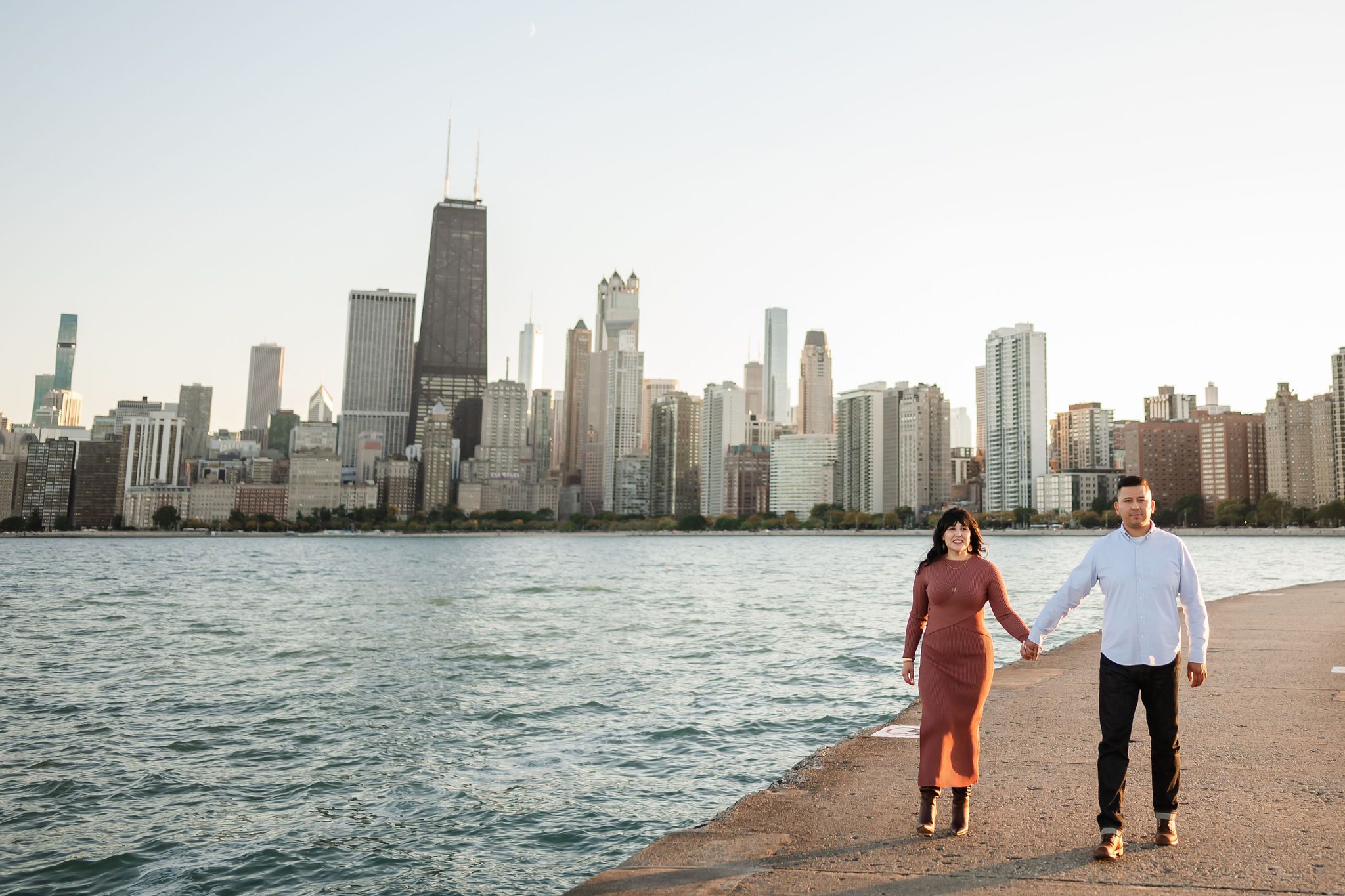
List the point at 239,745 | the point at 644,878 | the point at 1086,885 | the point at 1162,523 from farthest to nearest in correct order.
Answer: the point at 1162,523
the point at 239,745
the point at 644,878
the point at 1086,885

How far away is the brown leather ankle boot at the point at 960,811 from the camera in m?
6.27

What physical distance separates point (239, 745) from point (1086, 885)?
37.1ft

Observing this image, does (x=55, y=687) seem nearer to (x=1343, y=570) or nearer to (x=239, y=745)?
(x=239, y=745)

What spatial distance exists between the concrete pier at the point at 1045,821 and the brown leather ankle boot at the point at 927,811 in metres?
0.07

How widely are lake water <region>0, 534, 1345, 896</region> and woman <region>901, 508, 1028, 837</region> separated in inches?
71.4

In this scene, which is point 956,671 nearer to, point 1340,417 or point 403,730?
point 403,730

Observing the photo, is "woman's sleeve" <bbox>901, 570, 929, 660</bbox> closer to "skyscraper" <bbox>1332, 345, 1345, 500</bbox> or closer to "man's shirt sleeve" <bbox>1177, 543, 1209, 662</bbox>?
"man's shirt sleeve" <bbox>1177, 543, 1209, 662</bbox>

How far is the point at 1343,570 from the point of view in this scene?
57.0m

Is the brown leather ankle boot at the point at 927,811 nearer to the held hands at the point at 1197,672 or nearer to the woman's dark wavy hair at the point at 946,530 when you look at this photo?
the woman's dark wavy hair at the point at 946,530

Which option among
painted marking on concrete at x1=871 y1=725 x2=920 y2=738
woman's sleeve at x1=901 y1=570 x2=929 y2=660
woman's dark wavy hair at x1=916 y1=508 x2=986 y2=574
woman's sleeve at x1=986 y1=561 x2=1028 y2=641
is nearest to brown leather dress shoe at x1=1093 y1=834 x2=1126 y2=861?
woman's sleeve at x1=986 y1=561 x2=1028 y2=641

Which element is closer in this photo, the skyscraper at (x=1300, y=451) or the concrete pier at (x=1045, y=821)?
the concrete pier at (x=1045, y=821)

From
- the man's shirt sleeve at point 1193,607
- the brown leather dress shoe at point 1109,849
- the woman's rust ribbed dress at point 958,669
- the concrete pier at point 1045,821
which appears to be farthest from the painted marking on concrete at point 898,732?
the man's shirt sleeve at point 1193,607

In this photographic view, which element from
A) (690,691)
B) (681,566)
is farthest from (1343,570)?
(690,691)

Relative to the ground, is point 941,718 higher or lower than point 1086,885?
higher
